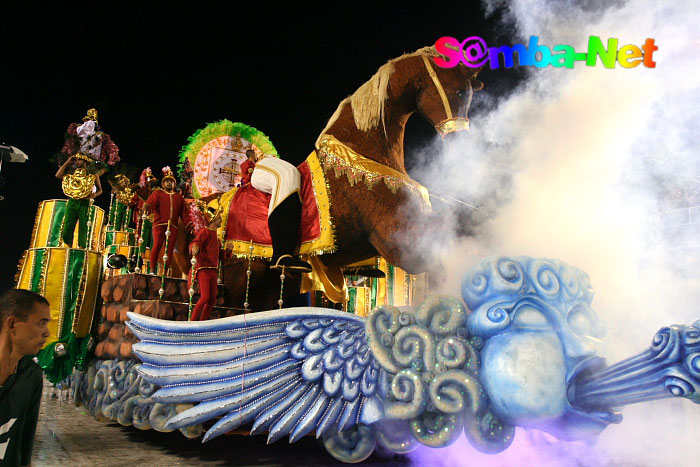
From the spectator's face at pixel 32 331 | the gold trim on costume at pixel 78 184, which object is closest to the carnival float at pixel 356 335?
the gold trim on costume at pixel 78 184

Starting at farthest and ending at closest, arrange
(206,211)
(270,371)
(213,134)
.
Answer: (213,134), (206,211), (270,371)

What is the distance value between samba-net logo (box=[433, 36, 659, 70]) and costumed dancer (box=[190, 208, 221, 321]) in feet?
6.33

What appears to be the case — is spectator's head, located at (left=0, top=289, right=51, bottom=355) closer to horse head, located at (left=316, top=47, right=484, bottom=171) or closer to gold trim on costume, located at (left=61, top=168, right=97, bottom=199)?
horse head, located at (left=316, top=47, right=484, bottom=171)

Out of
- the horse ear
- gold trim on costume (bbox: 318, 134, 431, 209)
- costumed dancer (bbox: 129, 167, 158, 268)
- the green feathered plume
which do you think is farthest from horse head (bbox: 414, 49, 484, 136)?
costumed dancer (bbox: 129, 167, 158, 268)

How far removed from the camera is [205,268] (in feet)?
10.9

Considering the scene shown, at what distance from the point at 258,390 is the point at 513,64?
7.59ft

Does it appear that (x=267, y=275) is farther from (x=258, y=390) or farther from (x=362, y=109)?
(x=258, y=390)

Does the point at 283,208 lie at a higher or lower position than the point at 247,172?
lower

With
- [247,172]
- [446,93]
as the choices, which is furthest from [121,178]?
[446,93]

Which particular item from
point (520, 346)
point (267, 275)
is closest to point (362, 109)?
point (267, 275)

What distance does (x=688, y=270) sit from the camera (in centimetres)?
229

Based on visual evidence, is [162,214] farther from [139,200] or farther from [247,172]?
[139,200]

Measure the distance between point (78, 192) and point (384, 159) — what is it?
8.58 feet

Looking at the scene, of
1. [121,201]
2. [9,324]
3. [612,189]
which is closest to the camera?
[9,324]
